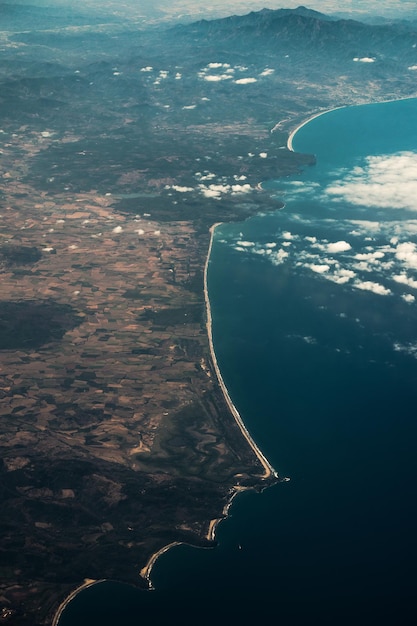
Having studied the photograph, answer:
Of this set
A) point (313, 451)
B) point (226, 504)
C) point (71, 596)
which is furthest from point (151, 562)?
point (313, 451)

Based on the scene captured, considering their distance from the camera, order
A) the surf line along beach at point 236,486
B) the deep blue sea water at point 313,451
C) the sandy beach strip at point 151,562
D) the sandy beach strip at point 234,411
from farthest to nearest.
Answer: the sandy beach strip at point 234,411 → the surf line along beach at point 236,486 → the sandy beach strip at point 151,562 → the deep blue sea water at point 313,451

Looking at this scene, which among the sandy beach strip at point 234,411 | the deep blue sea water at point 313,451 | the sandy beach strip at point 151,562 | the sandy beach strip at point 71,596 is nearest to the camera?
the sandy beach strip at point 71,596

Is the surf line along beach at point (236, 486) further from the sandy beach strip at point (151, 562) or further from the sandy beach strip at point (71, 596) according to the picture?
the sandy beach strip at point (71, 596)

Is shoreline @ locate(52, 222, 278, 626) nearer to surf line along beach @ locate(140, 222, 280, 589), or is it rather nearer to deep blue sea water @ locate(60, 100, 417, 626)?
surf line along beach @ locate(140, 222, 280, 589)

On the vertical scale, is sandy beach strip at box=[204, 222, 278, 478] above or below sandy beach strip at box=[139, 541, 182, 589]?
above

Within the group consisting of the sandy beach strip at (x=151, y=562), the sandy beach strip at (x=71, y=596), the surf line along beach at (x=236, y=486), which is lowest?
the sandy beach strip at (x=71, y=596)

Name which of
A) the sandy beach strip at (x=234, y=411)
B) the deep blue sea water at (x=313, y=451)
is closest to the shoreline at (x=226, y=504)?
the sandy beach strip at (x=234, y=411)

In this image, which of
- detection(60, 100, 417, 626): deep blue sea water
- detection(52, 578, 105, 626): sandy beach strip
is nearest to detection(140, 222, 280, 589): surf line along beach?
detection(60, 100, 417, 626): deep blue sea water

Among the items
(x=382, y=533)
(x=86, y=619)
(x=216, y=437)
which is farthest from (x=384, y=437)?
(x=86, y=619)

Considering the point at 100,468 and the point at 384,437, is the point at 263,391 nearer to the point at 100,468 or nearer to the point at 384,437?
the point at 384,437
